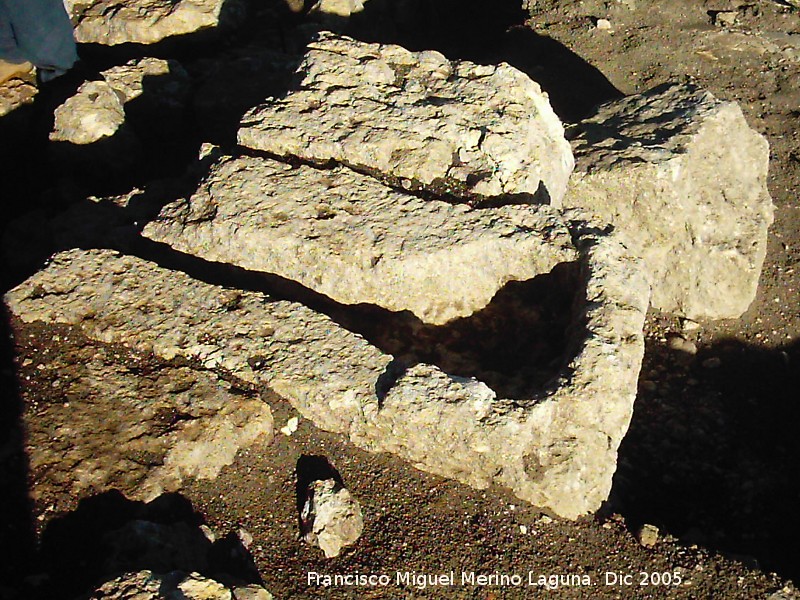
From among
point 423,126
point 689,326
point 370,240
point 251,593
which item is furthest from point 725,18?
point 251,593

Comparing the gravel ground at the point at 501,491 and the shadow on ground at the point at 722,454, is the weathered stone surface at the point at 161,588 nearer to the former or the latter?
the gravel ground at the point at 501,491

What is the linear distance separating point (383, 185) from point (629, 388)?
1.53m

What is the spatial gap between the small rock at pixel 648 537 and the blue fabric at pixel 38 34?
5.16 meters

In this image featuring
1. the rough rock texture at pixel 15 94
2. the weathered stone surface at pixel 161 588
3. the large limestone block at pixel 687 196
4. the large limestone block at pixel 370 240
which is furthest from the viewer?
the rough rock texture at pixel 15 94

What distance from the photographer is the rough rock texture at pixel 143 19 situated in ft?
20.4

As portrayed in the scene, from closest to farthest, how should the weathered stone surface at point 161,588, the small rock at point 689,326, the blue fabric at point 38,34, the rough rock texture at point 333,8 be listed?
the weathered stone surface at point 161,588 < the small rock at point 689,326 < the blue fabric at point 38,34 < the rough rock texture at point 333,8

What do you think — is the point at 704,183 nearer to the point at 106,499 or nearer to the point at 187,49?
the point at 106,499

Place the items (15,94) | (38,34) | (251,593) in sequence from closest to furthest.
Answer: (251,593) → (38,34) → (15,94)

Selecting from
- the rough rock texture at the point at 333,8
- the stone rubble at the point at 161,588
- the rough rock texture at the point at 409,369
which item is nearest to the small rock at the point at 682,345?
the rough rock texture at the point at 409,369

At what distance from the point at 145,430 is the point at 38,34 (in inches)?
150

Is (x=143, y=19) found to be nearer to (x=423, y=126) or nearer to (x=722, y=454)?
(x=423, y=126)

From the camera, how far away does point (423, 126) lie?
4.08 m

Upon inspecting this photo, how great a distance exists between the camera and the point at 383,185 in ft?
13.0

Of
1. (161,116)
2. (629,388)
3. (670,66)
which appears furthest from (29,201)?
(670,66)
